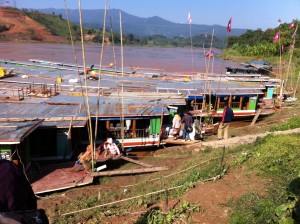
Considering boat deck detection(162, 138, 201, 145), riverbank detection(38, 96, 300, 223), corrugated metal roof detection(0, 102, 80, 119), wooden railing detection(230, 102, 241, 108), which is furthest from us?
wooden railing detection(230, 102, 241, 108)

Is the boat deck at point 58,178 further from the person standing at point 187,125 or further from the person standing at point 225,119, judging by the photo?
the person standing at point 225,119

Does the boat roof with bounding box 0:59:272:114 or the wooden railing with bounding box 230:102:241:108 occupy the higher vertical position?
the boat roof with bounding box 0:59:272:114

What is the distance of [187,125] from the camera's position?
12.1 metres

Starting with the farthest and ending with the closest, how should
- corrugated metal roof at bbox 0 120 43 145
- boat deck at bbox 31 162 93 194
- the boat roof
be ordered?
the boat roof < boat deck at bbox 31 162 93 194 < corrugated metal roof at bbox 0 120 43 145

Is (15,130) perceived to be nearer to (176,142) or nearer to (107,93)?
(176,142)

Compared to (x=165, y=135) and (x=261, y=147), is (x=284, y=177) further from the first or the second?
(x=165, y=135)

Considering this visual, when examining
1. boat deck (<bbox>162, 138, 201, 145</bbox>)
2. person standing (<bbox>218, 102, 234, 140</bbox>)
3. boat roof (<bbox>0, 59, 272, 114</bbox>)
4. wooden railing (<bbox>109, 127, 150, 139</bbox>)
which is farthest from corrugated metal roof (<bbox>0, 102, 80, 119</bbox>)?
person standing (<bbox>218, 102, 234, 140</bbox>)

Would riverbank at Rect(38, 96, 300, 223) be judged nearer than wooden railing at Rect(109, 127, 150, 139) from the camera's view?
Yes

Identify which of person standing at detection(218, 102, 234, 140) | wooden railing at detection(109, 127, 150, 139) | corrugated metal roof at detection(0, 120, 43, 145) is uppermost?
corrugated metal roof at detection(0, 120, 43, 145)

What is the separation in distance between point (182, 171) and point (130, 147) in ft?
13.6

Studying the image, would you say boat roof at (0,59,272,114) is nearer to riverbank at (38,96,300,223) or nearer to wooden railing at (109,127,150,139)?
wooden railing at (109,127,150,139)

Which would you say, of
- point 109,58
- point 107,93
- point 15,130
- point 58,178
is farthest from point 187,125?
point 109,58

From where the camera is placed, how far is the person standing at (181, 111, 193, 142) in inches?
473

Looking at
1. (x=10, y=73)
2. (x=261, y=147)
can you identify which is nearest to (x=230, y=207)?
(x=261, y=147)
